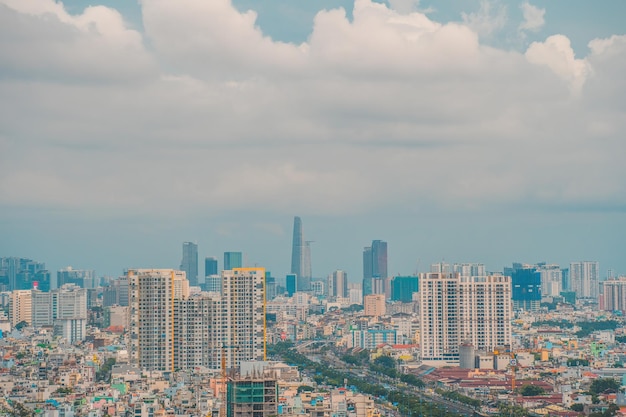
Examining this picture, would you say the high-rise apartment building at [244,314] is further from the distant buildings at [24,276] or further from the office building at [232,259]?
the office building at [232,259]

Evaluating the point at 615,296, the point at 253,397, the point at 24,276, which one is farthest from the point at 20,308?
the point at 253,397

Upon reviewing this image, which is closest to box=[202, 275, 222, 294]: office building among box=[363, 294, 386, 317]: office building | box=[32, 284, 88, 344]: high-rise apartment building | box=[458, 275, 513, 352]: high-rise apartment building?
box=[363, 294, 386, 317]: office building

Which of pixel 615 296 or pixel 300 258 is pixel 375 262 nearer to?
pixel 300 258

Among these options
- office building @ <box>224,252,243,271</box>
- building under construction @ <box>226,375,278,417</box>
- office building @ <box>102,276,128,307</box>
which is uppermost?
office building @ <box>224,252,243,271</box>

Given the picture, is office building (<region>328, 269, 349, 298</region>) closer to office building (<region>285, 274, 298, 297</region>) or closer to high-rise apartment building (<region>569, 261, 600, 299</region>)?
office building (<region>285, 274, 298, 297</region>)

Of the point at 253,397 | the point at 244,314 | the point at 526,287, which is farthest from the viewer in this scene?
the point at 526,287

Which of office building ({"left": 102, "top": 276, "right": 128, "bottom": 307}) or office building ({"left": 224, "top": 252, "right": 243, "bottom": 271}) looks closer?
office building ({"left": 102, "top": 276, "right": 128, "bottom": 307})

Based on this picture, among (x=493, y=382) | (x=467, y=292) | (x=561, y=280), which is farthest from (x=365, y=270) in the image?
(x=493, y=382)
